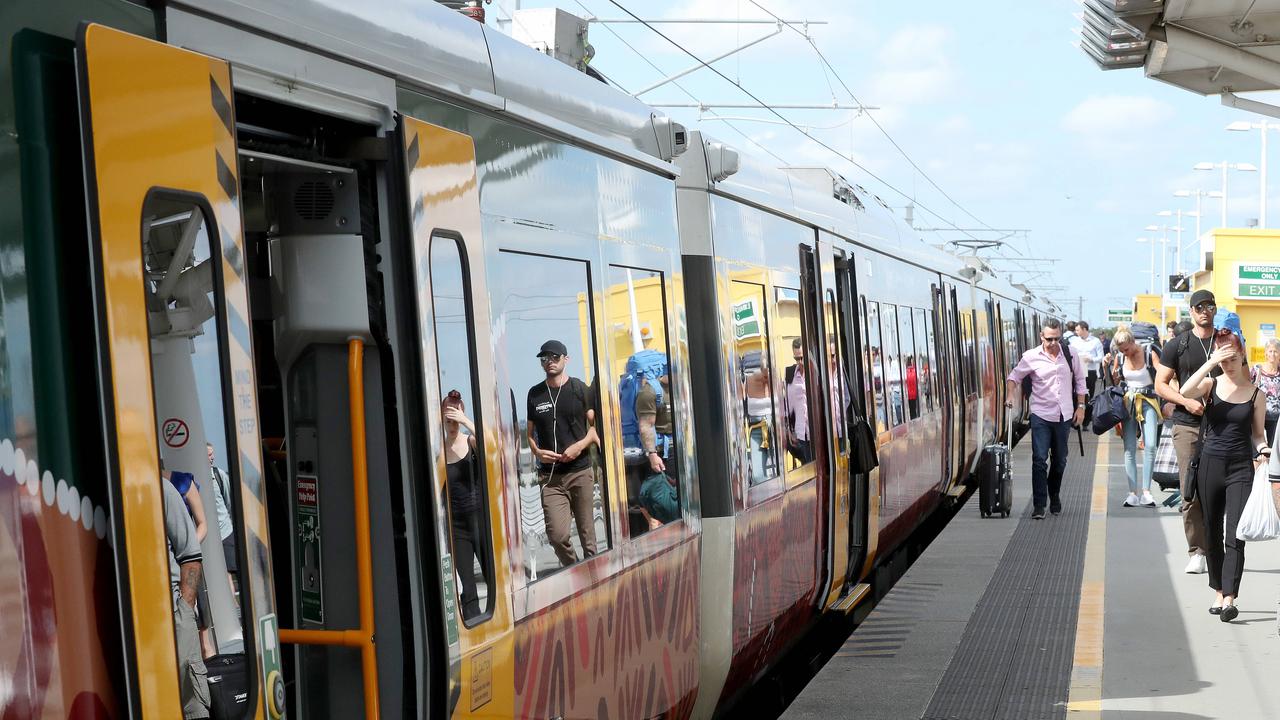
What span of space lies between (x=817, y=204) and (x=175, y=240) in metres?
6.86

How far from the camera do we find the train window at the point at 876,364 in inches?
416

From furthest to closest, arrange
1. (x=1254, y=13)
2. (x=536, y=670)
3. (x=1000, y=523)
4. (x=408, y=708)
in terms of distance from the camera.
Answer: (x=1000, y=523)
(x=1254, y=13)
(x=536, y=670)
(x=408, y=708)

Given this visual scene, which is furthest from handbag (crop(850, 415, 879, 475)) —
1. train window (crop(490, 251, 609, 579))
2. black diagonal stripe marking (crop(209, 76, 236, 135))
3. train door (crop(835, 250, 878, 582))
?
black diagonal stripe marking (crop(209, 76, 236, 135))

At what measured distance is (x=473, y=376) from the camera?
3.80 metres

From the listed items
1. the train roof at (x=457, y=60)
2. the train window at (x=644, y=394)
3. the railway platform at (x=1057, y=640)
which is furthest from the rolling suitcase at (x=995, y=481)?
the train roof at (x=457, y=60)

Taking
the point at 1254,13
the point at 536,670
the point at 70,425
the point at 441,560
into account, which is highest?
the point at 1254,13

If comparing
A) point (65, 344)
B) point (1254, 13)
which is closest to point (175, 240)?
point (65, 344)

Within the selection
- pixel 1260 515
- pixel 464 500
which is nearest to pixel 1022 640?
pixel 1260 515

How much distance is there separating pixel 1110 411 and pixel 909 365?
2507 millimetres

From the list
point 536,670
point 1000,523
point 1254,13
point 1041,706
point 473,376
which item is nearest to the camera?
point 473,376

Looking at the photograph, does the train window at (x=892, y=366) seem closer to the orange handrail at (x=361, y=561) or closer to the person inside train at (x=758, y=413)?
the person inside train at (x=758, y=413)

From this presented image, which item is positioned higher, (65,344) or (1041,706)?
(65,344)

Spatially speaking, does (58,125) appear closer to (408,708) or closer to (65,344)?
(65,344)

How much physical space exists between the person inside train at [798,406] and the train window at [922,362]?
5398mm
